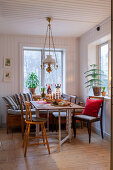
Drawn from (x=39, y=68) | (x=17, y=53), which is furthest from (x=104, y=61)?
(x=17, y=53)

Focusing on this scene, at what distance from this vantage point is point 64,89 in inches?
241

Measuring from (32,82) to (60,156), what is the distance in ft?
10.0

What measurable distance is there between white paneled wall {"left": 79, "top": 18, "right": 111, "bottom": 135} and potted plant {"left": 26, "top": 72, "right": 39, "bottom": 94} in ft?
4.83

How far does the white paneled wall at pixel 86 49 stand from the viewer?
14.0 feet

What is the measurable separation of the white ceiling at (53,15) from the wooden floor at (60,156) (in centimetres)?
282

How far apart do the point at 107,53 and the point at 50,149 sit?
2.87 metres

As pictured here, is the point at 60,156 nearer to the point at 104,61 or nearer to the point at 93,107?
the point at 93,107

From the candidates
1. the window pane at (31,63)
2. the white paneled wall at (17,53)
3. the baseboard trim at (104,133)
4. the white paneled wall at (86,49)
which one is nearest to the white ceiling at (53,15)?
the white paneled wall at (86,49)

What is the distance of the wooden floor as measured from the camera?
286 cm

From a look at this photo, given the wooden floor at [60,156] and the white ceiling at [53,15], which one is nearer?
the wooden floor at [60,156]

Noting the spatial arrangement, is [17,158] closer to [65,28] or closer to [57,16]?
[57,16]

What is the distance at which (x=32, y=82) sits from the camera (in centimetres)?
586

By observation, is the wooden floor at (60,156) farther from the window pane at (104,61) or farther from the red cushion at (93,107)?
the window pane at (104,61)

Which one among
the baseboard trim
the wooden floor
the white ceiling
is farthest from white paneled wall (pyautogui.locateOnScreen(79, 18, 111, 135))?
the wooden floor
